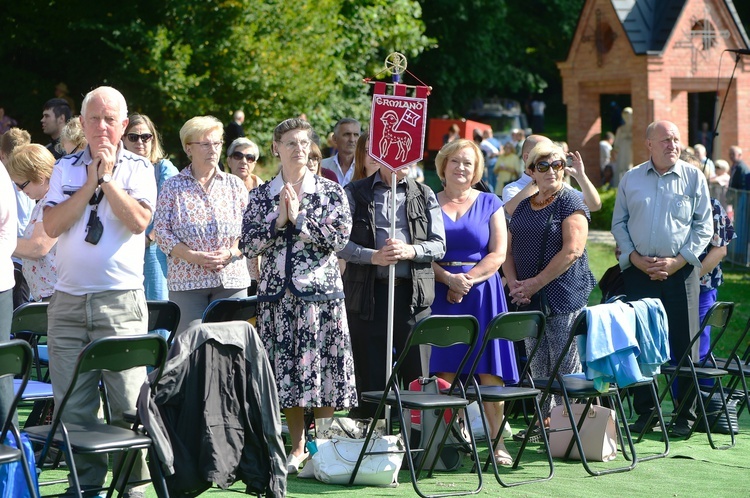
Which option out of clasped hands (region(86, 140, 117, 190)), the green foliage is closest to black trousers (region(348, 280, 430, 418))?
clasped hands (region(86, 140, 117, 190))

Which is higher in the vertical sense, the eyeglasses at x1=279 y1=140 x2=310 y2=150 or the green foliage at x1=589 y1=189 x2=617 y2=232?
the green foliage at x1=589 y1=189 x2=617 y2=232

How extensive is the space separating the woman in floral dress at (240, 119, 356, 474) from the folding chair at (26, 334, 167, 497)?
134 centimetres

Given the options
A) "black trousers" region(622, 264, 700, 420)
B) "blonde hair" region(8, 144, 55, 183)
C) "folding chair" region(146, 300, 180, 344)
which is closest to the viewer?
"folding chair" region(146, 300, 180, 344)

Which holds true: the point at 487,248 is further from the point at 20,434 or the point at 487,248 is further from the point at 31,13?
the point at 31,13

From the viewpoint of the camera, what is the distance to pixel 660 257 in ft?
27.9

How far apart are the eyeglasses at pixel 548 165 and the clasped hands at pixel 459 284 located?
964 mm

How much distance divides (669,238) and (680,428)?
141 centimetres

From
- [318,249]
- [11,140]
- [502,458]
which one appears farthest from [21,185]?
[502,458]

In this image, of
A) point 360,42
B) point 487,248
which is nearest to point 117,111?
point 487,248

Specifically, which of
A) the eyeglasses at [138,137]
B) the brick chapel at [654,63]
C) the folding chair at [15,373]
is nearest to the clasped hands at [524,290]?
the eyeglasses at [138,137]

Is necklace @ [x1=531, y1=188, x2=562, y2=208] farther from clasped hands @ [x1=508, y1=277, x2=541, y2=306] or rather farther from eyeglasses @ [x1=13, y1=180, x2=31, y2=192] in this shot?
eyeglasses @ [x1=13, y1=180, x2=31, y2=192]

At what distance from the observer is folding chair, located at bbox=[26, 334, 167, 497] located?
→ 514 cm

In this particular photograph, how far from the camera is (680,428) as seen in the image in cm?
848

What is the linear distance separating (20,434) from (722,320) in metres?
5.20
